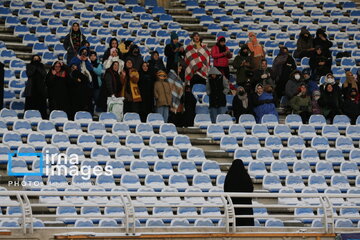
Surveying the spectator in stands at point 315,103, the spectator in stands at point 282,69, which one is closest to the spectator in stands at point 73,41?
the spectator in stands at point 282,69

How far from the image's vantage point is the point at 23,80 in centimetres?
2455

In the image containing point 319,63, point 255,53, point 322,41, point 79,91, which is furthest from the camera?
point 322,41

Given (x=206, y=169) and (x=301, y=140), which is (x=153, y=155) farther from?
(x=301, y=140)

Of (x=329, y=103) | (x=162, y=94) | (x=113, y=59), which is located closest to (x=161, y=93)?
(x=162, y=94)

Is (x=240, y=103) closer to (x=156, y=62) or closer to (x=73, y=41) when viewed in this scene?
(x=156, y=62)

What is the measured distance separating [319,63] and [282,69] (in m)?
1.22

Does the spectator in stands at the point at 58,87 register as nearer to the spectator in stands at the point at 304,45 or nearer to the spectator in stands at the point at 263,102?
the spectator in stands at the point at 263,102

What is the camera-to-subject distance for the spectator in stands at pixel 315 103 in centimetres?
2591

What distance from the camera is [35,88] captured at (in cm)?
2345

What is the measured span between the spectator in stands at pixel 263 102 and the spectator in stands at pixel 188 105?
1321 millimetres

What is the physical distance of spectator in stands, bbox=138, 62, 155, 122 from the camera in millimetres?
24328

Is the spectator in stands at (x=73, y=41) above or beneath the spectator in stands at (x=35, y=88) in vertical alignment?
above

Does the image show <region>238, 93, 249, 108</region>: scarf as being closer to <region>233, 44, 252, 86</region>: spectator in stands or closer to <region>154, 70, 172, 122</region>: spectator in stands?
<region>233, 44, 252, 86</region>: spectator in stands

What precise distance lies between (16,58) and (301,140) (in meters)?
6.35
